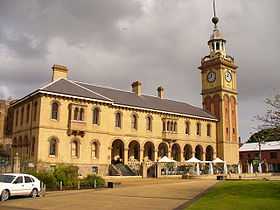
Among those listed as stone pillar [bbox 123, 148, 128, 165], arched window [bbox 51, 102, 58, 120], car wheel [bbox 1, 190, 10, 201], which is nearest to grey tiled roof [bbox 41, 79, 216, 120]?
arched window [bbox 51, 102, 58, 120]

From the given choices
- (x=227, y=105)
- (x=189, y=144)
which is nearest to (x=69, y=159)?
(x=189, y=144)

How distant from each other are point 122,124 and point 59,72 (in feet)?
34.3

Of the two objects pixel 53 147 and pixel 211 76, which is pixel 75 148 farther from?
pixel 211 76

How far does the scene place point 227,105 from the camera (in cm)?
6291

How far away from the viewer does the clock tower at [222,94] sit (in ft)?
201

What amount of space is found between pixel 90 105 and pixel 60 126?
15.0ft

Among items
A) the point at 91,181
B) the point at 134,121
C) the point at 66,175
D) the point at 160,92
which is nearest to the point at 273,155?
the point at 160,92

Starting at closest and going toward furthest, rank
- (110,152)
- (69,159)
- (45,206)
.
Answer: (45,206)
(69,159)
(110,152)

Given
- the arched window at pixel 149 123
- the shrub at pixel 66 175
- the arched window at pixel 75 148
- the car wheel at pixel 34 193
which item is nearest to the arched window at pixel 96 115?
the arched window at pixel 75 148

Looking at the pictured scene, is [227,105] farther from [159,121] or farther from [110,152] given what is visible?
[110,152]

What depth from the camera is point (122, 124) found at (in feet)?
160

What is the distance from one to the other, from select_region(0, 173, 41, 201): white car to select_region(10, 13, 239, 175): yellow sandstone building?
47.2 feet

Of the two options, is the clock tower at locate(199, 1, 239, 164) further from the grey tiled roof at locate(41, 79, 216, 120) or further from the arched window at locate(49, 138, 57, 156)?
the arched window at locate(49, 138, 57, 156)

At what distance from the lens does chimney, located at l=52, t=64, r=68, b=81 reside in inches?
1809
